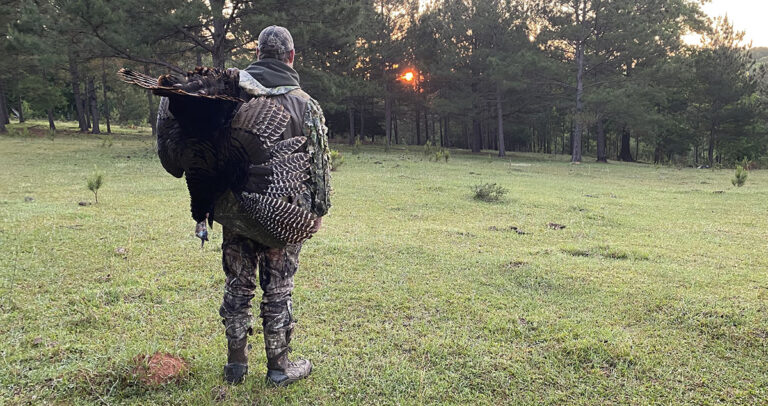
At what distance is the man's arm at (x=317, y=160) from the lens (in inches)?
78.3

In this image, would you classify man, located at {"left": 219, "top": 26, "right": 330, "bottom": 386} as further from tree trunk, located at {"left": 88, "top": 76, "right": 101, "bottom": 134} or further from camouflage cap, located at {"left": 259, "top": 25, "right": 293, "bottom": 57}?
tree trunk, located at {"left": 88, "top": 76, "right": 101, "bottom": 134}

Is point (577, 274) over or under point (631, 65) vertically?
under

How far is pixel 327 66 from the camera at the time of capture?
21.8 meters

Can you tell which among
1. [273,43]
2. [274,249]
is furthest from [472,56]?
[274,249]

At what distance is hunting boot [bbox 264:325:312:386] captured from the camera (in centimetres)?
218

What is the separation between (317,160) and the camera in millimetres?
2021

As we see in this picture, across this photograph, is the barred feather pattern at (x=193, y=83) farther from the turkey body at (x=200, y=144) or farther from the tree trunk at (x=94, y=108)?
the tree trunk at (x=94, y=108)

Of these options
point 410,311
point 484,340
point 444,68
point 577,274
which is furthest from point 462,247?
point 444,68

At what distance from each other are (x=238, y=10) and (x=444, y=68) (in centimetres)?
1292

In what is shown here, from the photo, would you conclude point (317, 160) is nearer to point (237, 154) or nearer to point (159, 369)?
point (237, 154)

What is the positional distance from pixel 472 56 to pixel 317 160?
958 inches

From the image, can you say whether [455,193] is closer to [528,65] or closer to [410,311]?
[410,311]

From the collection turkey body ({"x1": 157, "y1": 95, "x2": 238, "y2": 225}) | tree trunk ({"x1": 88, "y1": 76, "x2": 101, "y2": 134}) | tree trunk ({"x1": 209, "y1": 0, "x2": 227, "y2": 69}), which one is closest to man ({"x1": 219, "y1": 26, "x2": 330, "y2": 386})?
turkey body ({"x1": 157, "y1": 95, "x2": 238, "y2": 225})

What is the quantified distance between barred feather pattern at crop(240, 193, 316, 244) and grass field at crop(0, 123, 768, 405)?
89 cm
